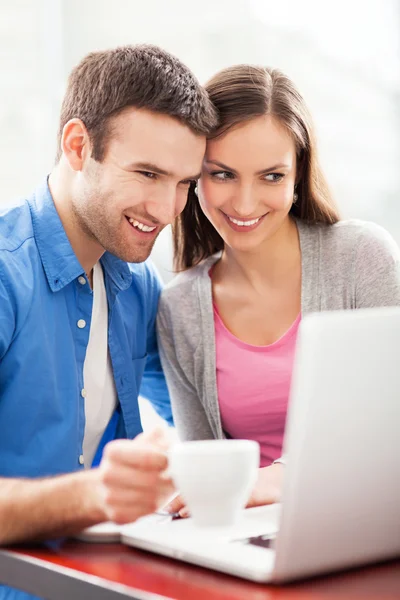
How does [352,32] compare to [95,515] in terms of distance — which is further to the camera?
[352,32]

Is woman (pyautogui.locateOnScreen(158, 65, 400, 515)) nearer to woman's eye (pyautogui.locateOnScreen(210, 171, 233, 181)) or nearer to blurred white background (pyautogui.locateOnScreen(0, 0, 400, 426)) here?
woman's eye (pyautogui.locateOnScreen(210, 171, 233, 181))

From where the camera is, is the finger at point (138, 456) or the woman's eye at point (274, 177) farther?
the woman's eye at point (274, 177)

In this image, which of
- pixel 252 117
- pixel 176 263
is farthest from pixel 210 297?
pixel 252 117

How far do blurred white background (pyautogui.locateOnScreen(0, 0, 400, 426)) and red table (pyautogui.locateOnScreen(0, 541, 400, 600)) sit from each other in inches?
74.1

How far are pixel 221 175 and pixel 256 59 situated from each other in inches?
47.7

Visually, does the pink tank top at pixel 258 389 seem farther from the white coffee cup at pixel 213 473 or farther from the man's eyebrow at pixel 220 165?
the white coffee cup at pixel 213 473

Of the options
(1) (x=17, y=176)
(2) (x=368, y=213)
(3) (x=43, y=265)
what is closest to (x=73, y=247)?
(3) (x=43, y=265)

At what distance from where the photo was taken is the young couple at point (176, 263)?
4.97ft

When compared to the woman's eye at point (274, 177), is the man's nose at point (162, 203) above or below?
below

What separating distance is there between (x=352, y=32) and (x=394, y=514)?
206 cm

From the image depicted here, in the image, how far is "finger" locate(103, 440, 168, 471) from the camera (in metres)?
0.88

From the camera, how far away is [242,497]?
888mm

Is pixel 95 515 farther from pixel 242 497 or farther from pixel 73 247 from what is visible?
pixel 73 247

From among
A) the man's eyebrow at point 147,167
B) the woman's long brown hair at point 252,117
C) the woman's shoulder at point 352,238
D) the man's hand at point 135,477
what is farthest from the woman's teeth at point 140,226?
the man's hand at point 135,477
